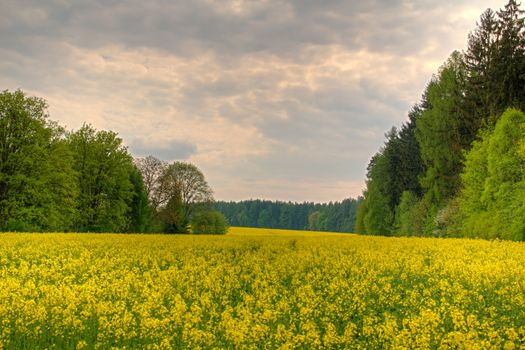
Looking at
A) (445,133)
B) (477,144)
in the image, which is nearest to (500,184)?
(477,144)

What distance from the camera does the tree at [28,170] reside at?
39.5 m

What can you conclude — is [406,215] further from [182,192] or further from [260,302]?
[260,302]

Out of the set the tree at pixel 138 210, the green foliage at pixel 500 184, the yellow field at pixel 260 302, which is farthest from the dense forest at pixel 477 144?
the tree at pixel 138 210

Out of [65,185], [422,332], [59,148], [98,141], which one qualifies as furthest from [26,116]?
[422,332]

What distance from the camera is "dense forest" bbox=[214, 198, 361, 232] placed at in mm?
154500

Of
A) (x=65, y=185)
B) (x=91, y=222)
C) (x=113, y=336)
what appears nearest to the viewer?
(x=113, y=336)

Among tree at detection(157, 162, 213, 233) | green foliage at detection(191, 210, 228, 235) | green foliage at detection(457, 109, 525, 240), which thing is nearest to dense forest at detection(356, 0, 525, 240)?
green foliage at detection(457, 109, 525, 240)

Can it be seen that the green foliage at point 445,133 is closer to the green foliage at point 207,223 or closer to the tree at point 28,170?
the green foliage at point 207,223

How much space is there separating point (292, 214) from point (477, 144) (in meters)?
135

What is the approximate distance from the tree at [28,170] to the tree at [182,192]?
22859mm

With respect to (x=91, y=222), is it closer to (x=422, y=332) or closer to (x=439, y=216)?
(x=439, y=216)

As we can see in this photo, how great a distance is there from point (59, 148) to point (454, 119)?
42909 millimetres

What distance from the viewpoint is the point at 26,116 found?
136 ft

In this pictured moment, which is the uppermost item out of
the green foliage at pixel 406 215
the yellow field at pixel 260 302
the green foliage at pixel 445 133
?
the green foliage at pixel 445 133
